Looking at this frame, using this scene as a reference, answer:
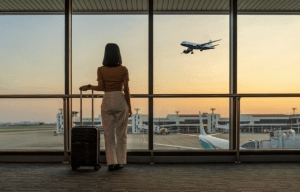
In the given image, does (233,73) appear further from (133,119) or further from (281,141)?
(133,119)

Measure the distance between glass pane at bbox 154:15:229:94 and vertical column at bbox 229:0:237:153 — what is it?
77 millimetres

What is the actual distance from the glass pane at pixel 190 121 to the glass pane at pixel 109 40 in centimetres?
43

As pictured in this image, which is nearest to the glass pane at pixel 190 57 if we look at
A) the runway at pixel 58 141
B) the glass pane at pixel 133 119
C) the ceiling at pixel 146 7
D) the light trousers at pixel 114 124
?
the ceiling at pixel 146 7

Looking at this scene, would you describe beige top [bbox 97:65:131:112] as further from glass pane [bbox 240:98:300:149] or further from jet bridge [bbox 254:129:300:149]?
jet bridge [bbox 254:129:300:149]

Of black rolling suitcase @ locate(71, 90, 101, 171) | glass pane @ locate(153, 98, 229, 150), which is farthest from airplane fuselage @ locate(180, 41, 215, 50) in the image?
black rolling suitcase @ locate(71, 90, 101, 171)

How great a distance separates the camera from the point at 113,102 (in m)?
2.53

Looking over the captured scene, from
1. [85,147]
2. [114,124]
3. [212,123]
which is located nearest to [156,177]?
[114,124]

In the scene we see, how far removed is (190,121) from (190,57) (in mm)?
926

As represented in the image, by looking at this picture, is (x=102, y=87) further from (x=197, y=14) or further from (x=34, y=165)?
(x=197, y=14)

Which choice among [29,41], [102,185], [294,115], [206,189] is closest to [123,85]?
[102,185]

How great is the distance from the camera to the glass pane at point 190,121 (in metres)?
3.04

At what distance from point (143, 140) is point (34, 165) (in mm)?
1364

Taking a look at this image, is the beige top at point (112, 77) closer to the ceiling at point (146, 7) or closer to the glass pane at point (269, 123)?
the ceiling at point (146, 7)

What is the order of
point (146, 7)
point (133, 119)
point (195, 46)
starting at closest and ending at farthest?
point (133, 119), point (195, 46), point (146, 7)
